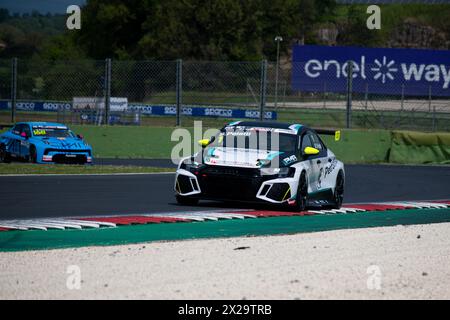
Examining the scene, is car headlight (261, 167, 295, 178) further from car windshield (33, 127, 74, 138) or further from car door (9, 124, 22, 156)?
car door (9, 124, 22, 156)

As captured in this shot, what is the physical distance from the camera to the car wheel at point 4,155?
24.2 metres

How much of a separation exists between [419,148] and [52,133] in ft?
32.9

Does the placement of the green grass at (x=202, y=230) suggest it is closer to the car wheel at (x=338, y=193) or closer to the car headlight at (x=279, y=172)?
the car headlight at (x=279, y=172)

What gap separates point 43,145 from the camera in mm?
23375

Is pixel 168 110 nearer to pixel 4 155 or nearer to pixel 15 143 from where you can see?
pixel 15 143

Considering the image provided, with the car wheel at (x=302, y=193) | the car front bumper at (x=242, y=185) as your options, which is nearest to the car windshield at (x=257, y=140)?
the car wheel at (x=302, y=193)

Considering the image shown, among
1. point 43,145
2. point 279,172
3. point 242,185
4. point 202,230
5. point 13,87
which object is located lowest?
point 202,230

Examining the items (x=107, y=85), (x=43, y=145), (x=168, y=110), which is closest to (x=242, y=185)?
(x=43, y=145)

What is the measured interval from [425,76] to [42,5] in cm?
6011

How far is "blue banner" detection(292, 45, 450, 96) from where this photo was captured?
30.0 metres

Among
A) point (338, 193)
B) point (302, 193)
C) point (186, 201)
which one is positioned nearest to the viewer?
point (302, 193)

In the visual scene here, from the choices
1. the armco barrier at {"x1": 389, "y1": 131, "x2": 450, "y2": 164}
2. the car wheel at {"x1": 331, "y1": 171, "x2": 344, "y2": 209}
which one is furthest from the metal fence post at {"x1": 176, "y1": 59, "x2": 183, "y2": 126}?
the car wheel at {"x1": 331, "y1": 171, "x2": 344, "y2": 209}

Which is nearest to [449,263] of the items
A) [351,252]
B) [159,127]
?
[351,252]
